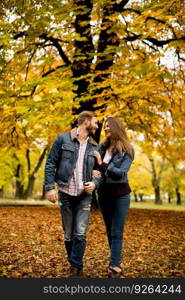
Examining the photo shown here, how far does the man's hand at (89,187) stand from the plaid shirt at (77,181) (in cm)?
6

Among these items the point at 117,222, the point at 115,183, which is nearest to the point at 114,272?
the point at 117,222

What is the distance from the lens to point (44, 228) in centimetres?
938

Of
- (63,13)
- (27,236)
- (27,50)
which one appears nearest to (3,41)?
(63,13)

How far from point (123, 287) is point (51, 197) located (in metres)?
1.38

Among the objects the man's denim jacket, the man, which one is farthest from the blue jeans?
the man's denim jacket

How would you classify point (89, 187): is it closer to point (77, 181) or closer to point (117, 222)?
point (77, 181)

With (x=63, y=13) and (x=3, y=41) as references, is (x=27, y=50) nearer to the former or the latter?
(x=63, y=13)

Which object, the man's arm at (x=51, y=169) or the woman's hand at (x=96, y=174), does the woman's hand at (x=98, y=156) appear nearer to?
the woman's hand at (x=96, y=174)

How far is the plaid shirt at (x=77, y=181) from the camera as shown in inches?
188

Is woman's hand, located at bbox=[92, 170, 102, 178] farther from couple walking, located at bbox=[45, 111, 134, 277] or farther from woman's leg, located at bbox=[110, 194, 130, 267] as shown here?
woman's leg, located at bbox=[110, 194, 130, 267]

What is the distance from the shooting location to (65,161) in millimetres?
4820

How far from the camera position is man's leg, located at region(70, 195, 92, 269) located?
474 cm

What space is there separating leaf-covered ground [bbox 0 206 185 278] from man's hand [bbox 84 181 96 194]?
115 cm

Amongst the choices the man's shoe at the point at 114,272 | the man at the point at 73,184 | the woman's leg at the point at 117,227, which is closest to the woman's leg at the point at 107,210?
the woman's leg at the point at 117,227
